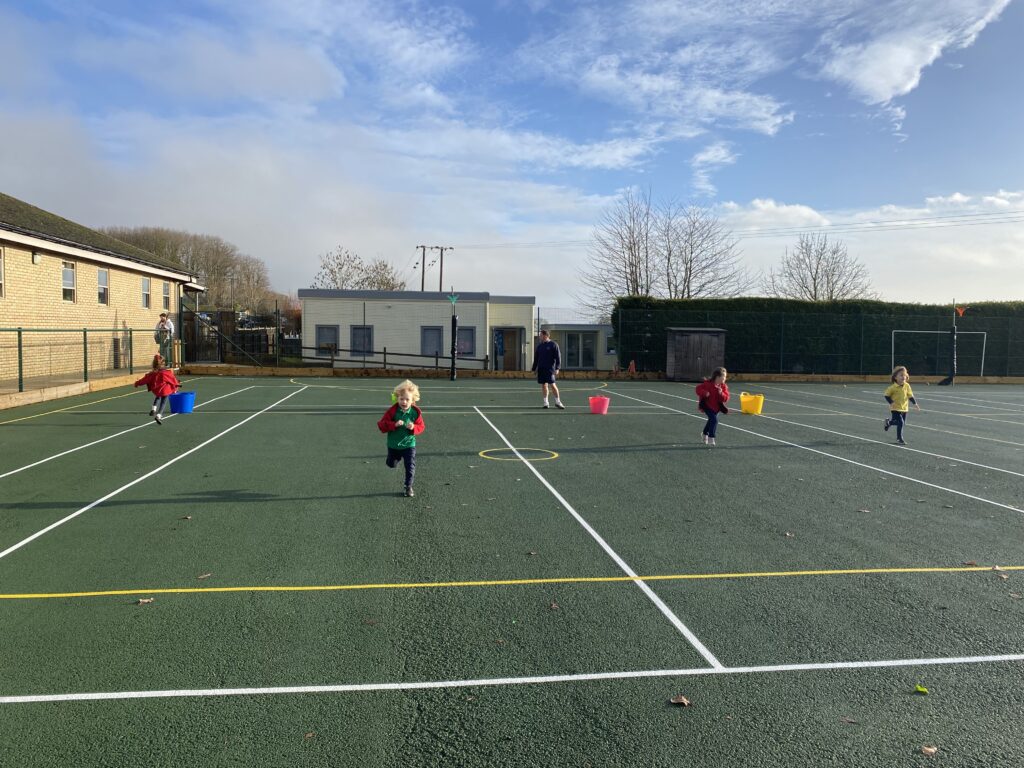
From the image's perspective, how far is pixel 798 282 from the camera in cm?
5791

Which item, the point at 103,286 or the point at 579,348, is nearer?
the point at 103,286

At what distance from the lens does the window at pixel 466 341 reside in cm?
3497

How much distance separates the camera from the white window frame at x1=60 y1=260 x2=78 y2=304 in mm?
23766

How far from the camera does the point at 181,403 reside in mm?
16453

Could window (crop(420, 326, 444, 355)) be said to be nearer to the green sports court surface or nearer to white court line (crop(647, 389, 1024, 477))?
white court line (crop(647, 389, 1024, 477))

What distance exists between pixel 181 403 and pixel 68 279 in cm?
1134

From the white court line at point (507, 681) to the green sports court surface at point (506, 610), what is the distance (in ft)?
0.08

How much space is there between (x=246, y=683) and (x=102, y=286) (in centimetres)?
2678

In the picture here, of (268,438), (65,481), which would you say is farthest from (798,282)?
(65,481)

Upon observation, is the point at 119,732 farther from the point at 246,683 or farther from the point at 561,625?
the point at 561,625

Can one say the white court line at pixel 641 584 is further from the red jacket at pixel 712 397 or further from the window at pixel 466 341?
the window at pixel 466 341

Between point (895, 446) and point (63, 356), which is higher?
point (63, 356)

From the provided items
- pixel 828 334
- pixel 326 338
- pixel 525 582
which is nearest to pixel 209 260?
pixel 326 338

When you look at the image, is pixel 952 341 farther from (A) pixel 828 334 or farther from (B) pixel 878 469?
(B) pixel 878 469
